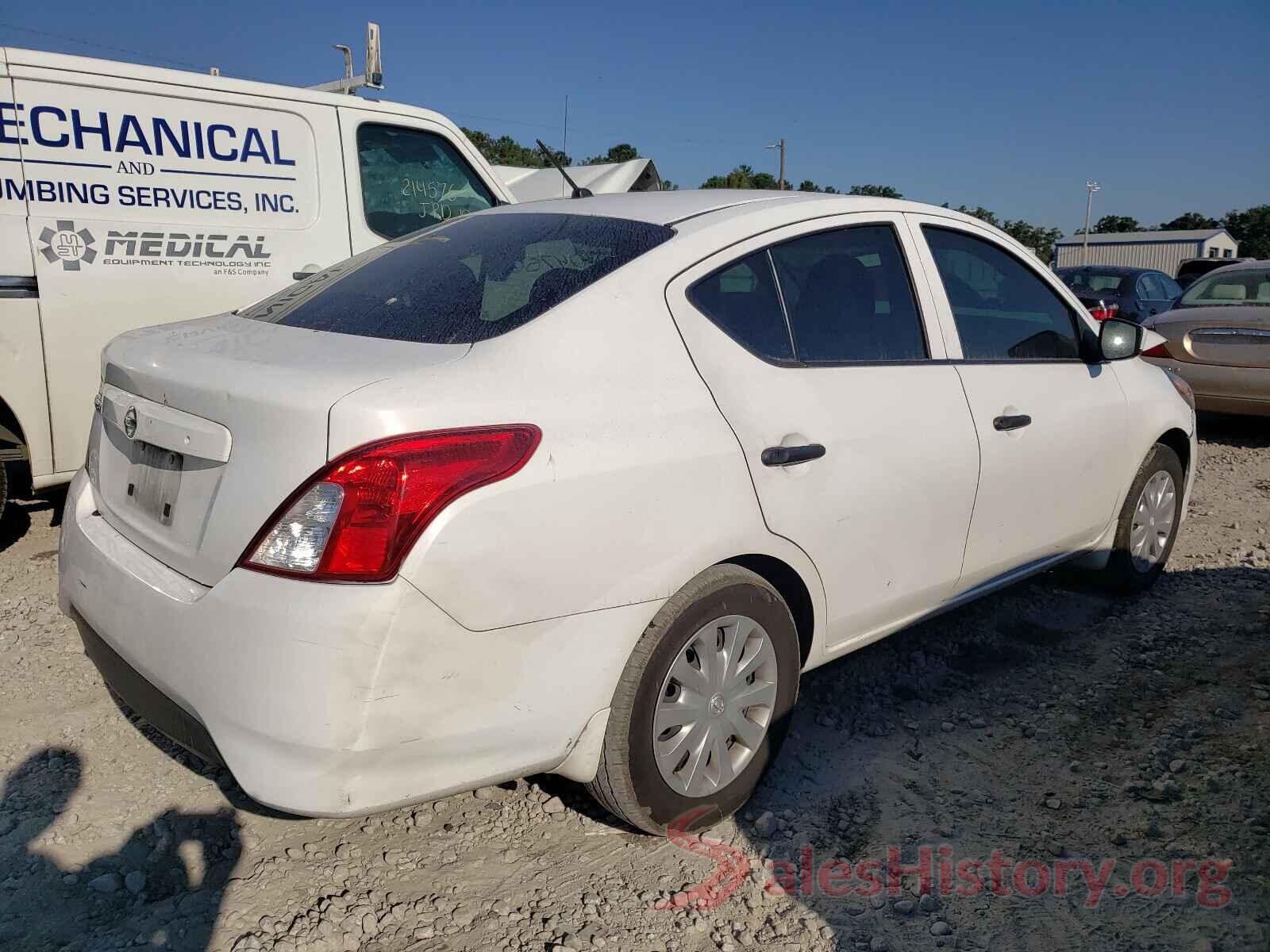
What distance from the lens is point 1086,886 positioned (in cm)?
257

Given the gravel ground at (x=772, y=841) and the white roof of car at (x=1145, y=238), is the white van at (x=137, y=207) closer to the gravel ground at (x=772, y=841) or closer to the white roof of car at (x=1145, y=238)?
the gravel ground at (x=772, y=841)

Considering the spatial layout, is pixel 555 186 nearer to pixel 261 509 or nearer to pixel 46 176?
pixel 46 176

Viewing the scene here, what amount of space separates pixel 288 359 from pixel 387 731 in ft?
2.82

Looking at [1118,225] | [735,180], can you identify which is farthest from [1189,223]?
[735,180]

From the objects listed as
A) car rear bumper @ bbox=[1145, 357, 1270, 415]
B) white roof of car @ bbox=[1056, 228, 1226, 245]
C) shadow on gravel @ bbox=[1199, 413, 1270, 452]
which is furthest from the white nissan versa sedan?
white roof of car @ bbox=[1056, 228, 1226, 245]

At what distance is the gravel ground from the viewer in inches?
93.6

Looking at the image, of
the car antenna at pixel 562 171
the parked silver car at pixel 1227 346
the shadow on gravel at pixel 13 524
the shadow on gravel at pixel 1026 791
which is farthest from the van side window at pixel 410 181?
the parked silver car at pixel 1227 346

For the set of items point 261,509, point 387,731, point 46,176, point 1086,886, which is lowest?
point 1086,886

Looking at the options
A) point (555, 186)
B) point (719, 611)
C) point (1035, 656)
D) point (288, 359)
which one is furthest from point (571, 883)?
point (555, 186)

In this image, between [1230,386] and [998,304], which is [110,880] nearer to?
[998,304]

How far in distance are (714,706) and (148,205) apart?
3523 mm

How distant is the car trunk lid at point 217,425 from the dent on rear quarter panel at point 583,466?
0.12m

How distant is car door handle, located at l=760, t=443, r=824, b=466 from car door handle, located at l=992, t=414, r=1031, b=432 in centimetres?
93

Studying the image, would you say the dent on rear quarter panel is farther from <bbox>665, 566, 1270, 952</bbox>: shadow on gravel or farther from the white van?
the white van
